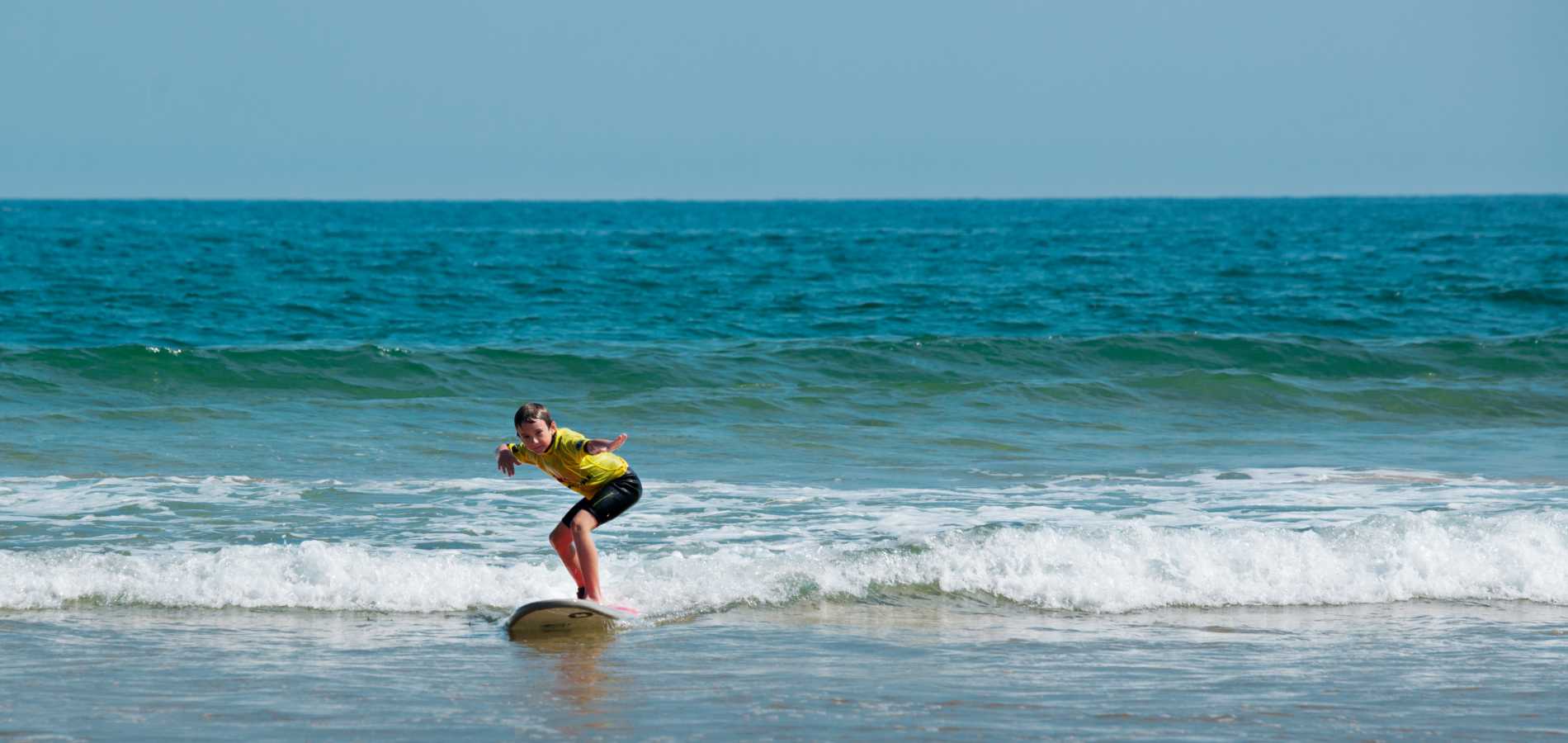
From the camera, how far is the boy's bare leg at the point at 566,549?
7.73 m

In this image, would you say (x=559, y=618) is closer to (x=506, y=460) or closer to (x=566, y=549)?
(x=566, y=549)

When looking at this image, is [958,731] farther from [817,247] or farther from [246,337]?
[817,247]

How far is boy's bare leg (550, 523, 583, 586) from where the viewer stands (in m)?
7.73

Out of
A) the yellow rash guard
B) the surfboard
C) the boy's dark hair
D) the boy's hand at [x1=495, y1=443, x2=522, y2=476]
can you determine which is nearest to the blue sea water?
the surfboard

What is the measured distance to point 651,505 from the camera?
1084 centimetres

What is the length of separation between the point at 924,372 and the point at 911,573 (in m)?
11.0

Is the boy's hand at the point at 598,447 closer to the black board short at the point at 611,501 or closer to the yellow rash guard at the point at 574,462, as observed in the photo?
the yellow rash guard at the point at 574,462

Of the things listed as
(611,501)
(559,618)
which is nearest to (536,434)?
(611,501)

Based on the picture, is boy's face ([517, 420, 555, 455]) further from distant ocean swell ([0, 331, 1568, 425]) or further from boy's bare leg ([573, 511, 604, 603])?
distant ocean swell ([0, 331, 1568, 425])

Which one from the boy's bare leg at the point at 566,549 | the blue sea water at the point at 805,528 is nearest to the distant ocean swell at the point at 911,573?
the blue sea water at the point at 805,528

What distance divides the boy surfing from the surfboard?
6.2 inches

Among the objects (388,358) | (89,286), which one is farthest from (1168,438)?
(89,286)

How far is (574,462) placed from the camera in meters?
7.70

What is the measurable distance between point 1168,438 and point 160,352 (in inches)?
480
